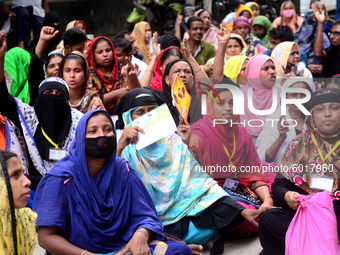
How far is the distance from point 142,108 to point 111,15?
6.88 meters

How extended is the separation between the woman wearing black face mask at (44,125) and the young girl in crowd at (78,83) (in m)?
0.63

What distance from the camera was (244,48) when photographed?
23.6 ft

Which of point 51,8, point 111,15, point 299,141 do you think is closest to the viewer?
point 299,141

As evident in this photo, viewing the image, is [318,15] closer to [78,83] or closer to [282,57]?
[282,57]

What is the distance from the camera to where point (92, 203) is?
306 cm

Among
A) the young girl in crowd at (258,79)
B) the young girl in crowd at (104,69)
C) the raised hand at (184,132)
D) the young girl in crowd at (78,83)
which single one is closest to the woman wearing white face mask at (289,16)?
the young girl in crowd at (258,79)

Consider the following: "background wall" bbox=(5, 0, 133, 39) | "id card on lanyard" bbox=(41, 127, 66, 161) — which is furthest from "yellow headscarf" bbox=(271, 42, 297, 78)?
"background wall" bbox=(5, 0, 133, 39)

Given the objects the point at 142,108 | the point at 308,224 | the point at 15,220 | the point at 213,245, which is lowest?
the point at 213,245

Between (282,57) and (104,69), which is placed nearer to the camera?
(104,69)

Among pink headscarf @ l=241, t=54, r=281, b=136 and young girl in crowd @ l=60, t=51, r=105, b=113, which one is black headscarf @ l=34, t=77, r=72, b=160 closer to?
young girl in crowd @ l=60, t=51, r=105, b=113

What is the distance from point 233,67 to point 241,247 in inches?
100

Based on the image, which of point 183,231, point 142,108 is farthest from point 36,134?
point 183,231

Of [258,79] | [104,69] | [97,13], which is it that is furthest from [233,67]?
[97,13]

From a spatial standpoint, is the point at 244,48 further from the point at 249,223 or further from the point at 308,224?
the point at 308,224
